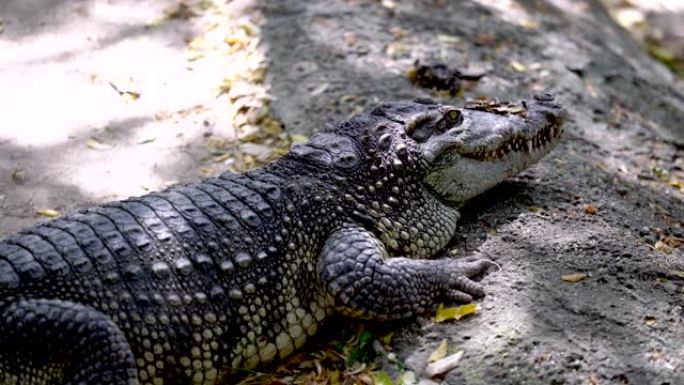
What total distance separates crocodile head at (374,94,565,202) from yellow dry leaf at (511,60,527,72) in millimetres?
2136

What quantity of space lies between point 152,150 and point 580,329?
3.49m

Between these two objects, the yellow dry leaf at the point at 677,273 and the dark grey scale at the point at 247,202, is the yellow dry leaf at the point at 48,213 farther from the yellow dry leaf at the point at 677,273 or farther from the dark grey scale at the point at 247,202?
the yellow dry leaf at the point at 677,273

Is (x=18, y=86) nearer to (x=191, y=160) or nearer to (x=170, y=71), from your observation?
(x=170, y=71)

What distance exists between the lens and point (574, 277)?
13.5 ft

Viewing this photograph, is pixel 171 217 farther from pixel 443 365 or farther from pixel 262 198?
pixel 443 365

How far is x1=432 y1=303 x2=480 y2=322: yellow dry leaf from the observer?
396 cm

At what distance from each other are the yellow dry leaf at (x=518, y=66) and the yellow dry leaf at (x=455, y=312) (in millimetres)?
3512

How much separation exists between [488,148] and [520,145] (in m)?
0.26

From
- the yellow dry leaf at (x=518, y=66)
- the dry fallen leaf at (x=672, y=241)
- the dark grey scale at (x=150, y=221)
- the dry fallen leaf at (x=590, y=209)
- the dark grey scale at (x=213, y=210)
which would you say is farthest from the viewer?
the yellow dry leaf at (x=518, y=66)

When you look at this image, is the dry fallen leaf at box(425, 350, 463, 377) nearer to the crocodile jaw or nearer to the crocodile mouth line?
the crocodile jaw

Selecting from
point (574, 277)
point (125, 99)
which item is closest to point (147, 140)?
point (125, 99)

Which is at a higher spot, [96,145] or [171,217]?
[171,217]

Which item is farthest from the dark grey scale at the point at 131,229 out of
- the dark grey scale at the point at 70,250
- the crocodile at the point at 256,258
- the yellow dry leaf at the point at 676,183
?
the yellow dry leaf at the point at 676,183

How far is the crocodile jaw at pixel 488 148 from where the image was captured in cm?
452
